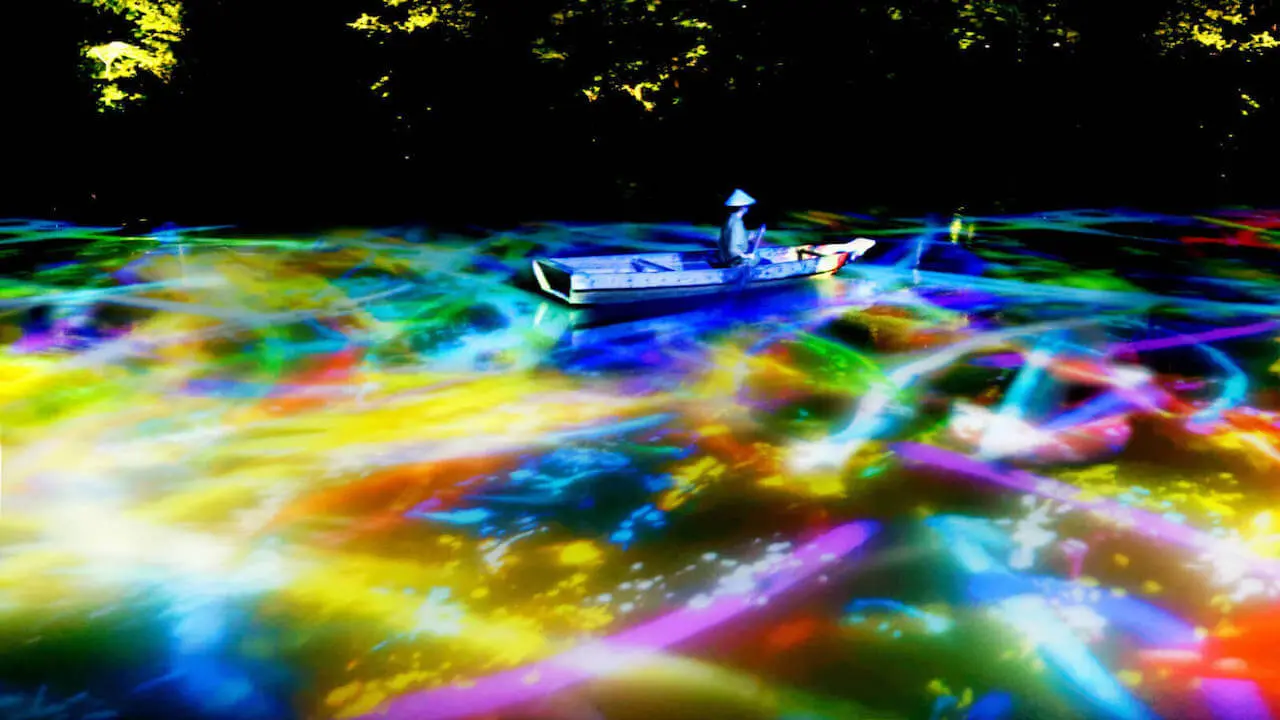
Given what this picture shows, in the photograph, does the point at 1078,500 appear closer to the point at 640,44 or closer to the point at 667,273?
the point at 667,273

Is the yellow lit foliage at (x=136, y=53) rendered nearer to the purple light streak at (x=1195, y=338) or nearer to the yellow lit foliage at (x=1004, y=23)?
the yellow lit foliage at (x=1004, y=23)

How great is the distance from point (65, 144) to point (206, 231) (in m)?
9.39

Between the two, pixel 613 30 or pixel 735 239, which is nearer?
pixel 735 239

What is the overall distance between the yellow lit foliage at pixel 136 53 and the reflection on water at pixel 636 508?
12.7m

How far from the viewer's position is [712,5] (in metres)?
21.5

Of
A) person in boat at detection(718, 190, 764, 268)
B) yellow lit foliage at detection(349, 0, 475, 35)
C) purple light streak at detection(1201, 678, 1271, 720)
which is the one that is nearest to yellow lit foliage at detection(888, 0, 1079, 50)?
yellow lit foliage at detection(349, 0, 475, 35)

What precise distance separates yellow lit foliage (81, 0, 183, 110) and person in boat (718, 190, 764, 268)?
1794cm

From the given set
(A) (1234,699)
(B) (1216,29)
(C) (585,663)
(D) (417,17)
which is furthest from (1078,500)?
(B) (1216,29)

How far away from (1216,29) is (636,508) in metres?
22.8

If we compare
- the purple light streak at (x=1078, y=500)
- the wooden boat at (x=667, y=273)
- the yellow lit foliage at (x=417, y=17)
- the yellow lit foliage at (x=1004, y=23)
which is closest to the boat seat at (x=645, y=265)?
the wooden boat at (x=667, y=273)

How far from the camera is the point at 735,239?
1137 centimetres

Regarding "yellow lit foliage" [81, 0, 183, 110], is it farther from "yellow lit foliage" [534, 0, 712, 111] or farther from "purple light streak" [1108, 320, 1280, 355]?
"purple light streak" [1108, 320, 1280, 355]

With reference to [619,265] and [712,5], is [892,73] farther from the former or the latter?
[619,265]

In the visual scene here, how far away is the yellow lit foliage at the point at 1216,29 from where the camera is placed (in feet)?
68.4
